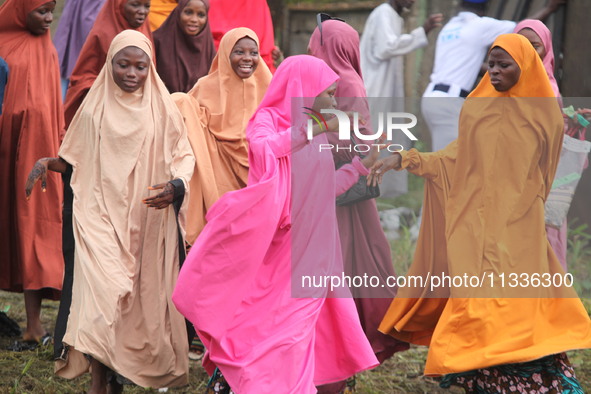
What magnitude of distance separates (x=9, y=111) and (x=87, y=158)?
4.40ft

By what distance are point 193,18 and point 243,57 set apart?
1002mm

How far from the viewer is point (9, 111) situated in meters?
6.98

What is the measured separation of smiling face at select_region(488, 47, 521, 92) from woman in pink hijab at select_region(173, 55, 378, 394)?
2.66ft

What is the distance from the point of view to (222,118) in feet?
21.6

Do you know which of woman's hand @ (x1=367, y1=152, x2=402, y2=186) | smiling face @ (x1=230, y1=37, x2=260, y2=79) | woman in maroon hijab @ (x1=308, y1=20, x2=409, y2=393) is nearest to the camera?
woman's hand @ (x1=367, y1=152, x2=402, y2=186)

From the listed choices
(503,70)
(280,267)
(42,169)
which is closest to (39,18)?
(42,169)

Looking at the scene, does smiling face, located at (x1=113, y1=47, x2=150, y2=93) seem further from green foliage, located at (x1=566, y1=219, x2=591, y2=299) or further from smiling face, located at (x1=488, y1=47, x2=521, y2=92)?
green foliage, located at (x1=566, y1=219, x2=591, y2=299)

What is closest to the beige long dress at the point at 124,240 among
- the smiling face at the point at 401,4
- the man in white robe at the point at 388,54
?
the man in white robe at the point at 388,54

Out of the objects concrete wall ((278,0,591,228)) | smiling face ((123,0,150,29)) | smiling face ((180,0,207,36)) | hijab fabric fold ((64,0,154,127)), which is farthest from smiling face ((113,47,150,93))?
concrete wall ((278,0,591,228))

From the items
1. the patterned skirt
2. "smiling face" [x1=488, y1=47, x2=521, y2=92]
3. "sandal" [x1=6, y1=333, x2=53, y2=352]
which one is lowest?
"sandal" [x1=6, y1=333, x2=53, y2=352]

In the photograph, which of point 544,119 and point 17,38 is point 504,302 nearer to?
point 544,119

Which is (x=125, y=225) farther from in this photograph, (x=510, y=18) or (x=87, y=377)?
(x=510, y=18)

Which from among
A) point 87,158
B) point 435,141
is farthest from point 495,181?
point 435,141

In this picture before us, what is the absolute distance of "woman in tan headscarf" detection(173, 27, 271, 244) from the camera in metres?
6.38
